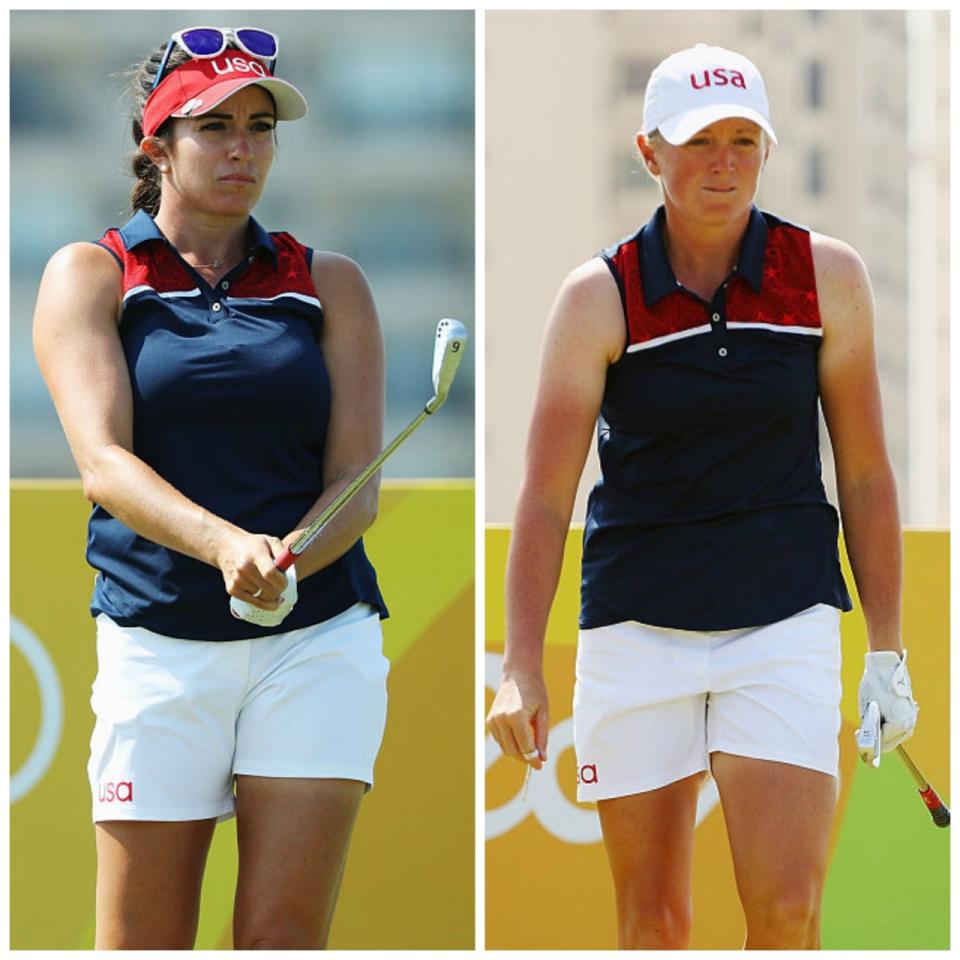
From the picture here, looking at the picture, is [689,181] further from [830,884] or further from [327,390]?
[830,884]

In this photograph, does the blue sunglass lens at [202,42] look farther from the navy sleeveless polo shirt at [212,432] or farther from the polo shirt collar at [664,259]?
the polo shirt collar at [664,259]

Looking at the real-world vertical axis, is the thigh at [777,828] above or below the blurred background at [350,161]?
below

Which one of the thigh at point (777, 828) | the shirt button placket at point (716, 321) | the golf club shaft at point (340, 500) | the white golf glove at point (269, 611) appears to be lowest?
the thigh at point (777, 828)

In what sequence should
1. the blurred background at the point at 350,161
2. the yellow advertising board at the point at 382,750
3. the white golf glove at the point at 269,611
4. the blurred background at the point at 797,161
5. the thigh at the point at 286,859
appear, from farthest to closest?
the blurred background at the point at 350,161
the blurred background at the point at 797,161
the yellow advertising board at the point at 382,750
the thigh at the point at 286,859
the white golf glove at the point at 269,611

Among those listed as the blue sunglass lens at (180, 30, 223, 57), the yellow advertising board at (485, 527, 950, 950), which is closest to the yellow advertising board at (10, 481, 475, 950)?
the yellow advertising board at (485, 527, 950, 950)

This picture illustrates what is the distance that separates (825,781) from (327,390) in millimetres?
1127

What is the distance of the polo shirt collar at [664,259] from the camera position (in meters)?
3.31

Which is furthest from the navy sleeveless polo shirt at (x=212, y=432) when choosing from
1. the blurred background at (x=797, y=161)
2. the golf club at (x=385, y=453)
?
the blurred background at (x=797, y=161)

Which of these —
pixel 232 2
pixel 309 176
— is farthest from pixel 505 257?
pixel 232 2

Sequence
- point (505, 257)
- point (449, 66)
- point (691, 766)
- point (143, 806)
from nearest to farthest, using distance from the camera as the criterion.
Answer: point (143, 806) < point (691, 766) < point (505, 257) < point (449, 66)

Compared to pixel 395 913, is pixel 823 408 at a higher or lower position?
higher

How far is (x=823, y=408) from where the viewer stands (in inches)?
135

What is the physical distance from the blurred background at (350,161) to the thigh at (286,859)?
189 ft

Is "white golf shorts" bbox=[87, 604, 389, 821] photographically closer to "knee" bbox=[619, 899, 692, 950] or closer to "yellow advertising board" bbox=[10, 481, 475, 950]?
"knee" bbox=[619, 899, 692, 950]
